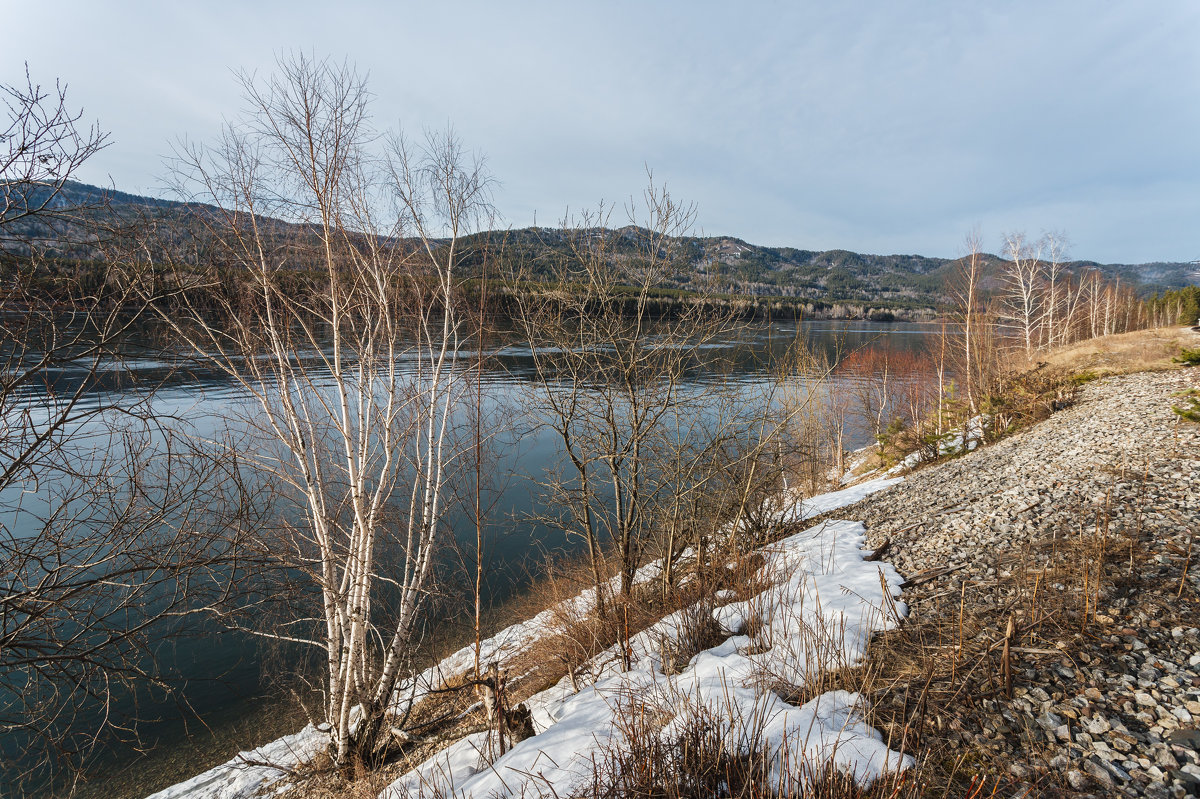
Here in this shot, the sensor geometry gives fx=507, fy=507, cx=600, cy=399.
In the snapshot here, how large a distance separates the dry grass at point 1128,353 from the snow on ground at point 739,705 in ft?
46.8

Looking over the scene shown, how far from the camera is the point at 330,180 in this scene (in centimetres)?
604

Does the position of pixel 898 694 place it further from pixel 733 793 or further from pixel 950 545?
pixel 950 545

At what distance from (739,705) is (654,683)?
2.63ft

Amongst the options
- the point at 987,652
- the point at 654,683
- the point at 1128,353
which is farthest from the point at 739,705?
the point at 1128,353

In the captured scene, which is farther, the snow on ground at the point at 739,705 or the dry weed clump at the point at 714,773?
the snow on ground at the point at 739,705

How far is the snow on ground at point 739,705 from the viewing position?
3043mm

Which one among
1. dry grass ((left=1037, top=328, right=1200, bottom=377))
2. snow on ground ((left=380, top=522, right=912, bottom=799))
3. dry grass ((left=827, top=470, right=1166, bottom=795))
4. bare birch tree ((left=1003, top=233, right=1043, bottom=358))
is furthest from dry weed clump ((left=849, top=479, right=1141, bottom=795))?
bare birch tree ((left=1003, top=233, right=1043, bottom=358))

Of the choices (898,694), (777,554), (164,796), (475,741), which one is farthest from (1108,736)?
(164,796)

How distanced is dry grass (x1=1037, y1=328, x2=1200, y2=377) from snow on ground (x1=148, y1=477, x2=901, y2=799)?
44.1 ft

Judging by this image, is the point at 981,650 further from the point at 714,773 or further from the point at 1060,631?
the point at 714,773

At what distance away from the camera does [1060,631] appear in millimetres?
3842

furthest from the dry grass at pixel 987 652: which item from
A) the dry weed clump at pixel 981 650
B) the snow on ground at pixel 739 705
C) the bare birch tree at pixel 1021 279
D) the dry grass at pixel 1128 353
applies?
the bare birch tree at pixel 1021 279

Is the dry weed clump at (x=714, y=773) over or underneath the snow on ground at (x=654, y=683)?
over

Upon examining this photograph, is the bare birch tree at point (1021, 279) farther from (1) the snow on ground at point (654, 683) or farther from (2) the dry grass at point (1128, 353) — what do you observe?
(1) the snow on ground at point (654, 683)
